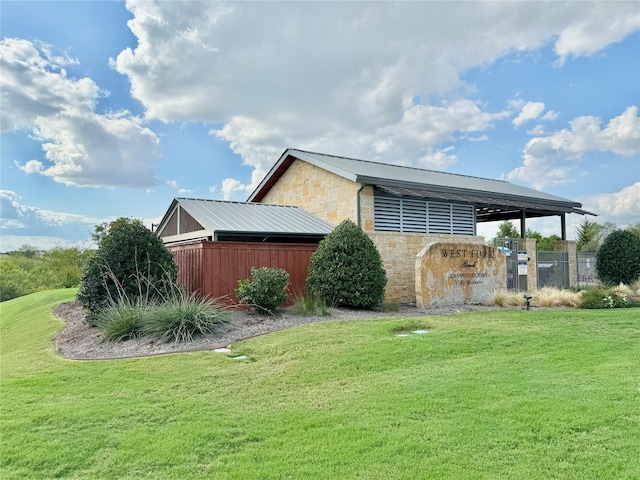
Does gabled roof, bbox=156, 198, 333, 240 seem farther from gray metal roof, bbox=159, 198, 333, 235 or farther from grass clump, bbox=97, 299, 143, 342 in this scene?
grass clump, bbox=97, 299, 143, 342

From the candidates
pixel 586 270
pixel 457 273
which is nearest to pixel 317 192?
pixel 457 273

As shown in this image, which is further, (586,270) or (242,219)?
(586,270)

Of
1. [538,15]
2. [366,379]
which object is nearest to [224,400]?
[366,379]

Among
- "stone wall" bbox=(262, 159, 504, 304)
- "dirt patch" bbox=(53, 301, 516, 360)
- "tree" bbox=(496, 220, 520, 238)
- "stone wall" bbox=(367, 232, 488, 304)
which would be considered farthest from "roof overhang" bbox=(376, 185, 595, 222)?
"tree" bbox=(496, 220, 520, 238)

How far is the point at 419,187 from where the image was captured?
1616 cm

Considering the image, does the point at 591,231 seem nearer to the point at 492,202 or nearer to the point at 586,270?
the point at 586,270

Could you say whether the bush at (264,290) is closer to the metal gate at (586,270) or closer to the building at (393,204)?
the building at (393,204)

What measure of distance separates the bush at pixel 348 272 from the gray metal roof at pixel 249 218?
194 centimetres

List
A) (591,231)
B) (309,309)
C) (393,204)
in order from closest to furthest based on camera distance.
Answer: (309,309) → (393,204) → (591,231)

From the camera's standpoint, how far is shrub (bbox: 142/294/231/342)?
8.98 m

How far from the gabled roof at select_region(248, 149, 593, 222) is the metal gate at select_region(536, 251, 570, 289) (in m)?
1.99

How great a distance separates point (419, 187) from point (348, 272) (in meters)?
5.33

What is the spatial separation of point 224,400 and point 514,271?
1521 cm

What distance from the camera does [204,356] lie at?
7.63 m
